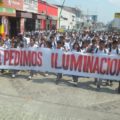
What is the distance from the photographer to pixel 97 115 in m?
8.48

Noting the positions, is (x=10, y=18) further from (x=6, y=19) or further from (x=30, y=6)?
(x=30, y=6)

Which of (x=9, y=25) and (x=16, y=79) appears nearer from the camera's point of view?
(x=16, y=79)

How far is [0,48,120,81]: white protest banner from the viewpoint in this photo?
1140 centimetres

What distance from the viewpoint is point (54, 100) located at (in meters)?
9.74

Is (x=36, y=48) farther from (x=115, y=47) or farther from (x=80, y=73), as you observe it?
(x=115, y=47)

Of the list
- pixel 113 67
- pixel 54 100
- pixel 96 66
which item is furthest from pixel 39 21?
pixel 54 100

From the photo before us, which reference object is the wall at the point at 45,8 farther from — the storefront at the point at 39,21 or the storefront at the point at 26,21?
the storefront at the point at 26,21

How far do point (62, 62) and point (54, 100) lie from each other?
2.49 meters

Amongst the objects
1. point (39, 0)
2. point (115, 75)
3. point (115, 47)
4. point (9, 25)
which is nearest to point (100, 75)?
point (115, 75)

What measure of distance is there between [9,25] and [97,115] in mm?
25052

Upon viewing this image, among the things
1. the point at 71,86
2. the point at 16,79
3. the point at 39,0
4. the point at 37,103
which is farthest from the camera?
the point at 39,0

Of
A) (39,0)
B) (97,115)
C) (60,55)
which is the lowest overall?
(97,115)

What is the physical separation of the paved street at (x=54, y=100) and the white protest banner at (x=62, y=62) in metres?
0.47

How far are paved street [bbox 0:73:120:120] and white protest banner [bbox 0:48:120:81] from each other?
1.56 ft
